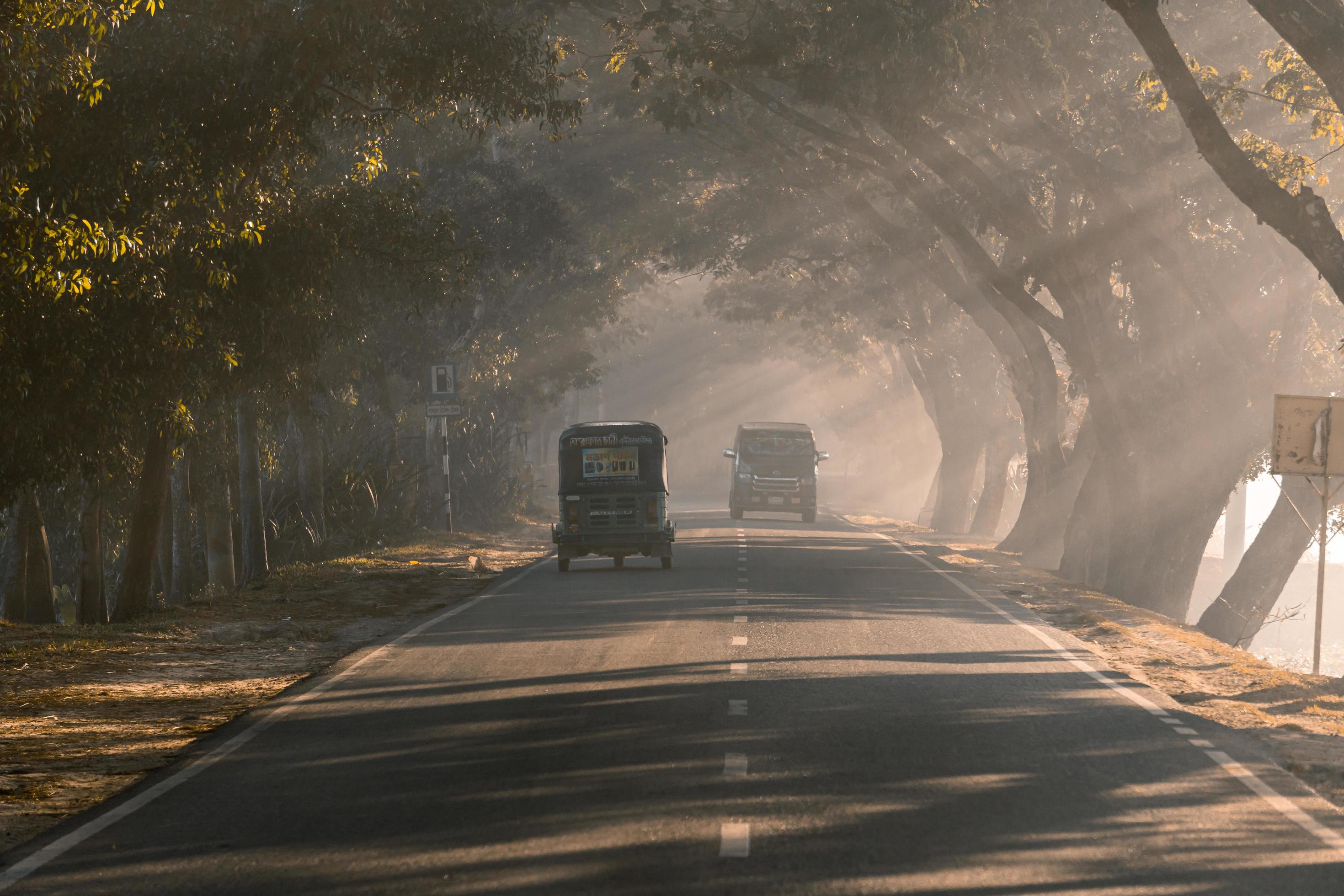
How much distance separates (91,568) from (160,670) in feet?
23.7

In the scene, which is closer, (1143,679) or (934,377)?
(1143,679)

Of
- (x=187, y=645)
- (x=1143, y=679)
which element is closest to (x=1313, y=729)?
(x=1143, y=679)

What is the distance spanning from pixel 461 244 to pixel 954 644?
680 inches

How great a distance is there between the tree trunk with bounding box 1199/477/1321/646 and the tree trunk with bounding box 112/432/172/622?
17210 millimetres

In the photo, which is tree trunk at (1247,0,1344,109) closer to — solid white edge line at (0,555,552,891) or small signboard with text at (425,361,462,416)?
solid white edge line at (0,555,552,891)

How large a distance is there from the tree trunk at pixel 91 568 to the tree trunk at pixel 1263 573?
17.5 metres

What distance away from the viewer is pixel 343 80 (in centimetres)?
1634

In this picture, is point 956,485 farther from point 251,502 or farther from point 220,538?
point 220,538

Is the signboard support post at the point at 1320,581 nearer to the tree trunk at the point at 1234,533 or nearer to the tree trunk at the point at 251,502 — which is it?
the tree trunk at the point at 251,502

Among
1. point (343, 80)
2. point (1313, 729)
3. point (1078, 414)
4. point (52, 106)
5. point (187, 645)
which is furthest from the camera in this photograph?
point (1078, 414)

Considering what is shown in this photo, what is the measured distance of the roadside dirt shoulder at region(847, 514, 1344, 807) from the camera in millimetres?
10016

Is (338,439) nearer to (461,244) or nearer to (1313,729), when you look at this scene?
(461,244)

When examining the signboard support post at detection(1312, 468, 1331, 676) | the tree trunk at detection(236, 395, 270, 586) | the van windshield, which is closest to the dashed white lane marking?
the signboard support post at detection(1312, 468, 1331, 676)

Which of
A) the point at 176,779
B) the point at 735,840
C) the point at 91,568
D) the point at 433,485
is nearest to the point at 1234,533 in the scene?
the point at 433,485
